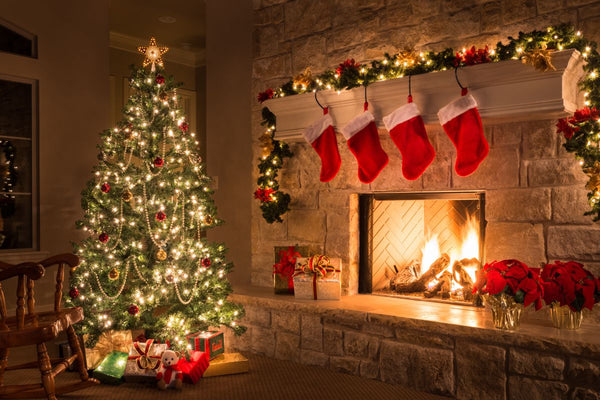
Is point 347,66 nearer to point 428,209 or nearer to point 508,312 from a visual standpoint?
point 428,209

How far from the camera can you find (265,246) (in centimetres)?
389

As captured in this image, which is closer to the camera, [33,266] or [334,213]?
[33,266]

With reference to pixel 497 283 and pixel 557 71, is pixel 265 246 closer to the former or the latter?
pixel 497 283

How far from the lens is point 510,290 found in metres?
2.41

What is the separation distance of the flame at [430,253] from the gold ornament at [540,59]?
1.32 metres

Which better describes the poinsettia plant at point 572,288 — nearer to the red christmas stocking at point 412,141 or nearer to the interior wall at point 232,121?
the red christmas stocking at point 412,141

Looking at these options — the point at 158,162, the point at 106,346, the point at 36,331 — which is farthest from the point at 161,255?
the point at 36,331

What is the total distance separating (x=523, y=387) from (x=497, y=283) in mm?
483

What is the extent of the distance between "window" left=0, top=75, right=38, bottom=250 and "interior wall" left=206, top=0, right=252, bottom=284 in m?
1.55

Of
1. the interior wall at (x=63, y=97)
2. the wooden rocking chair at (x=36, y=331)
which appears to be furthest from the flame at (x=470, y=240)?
the interior wall at (x=63, y=97)

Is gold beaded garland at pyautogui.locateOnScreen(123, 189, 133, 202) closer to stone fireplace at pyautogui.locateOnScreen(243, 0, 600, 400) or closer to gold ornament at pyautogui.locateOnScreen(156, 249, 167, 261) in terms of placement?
gold ornament at pyautogui.locateOnScreen(156, 249, 167, 261)

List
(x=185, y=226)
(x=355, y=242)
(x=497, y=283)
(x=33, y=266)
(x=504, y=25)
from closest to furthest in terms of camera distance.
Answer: (x=33, y=266) → (x=497, y=283) → (x=504, y=25) → (x=185, y=226) → (x=355, y=242)

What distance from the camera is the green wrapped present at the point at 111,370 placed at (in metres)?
2.90

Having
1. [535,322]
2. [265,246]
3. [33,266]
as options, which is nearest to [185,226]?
[265,246]
